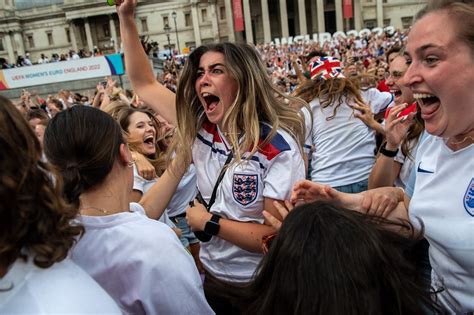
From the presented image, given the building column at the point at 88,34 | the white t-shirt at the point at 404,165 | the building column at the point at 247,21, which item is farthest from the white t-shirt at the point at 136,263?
the building column at the point at 88,34

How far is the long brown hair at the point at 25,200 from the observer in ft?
3.19

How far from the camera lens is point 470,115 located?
1653 millimetres

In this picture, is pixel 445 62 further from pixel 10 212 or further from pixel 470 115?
pixel 10 212

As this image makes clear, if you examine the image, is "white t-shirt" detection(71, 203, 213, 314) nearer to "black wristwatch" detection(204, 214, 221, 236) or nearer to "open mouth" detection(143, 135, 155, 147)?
"black wristwatch" detection(204, 214, 221, 236)

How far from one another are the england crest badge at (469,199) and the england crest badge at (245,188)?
39.9 inches

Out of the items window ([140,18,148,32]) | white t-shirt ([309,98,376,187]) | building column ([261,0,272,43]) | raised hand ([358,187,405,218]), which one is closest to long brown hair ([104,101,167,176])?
white t-shirt ([309,98,376,187])

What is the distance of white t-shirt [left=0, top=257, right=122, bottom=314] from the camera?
3.22 ft

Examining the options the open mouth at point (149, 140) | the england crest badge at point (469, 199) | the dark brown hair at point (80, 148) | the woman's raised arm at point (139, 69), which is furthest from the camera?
the open mouth at point (149, 140)

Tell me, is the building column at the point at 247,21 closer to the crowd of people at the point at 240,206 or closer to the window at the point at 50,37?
the window at the point at 50,37

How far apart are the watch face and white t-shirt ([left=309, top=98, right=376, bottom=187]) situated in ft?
6.39

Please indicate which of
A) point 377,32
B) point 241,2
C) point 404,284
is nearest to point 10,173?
point 404,284

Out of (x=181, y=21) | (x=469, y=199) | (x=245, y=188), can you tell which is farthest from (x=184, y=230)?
(x=181, y=21)

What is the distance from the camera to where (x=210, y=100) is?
2576 mm

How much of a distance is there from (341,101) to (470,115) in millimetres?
2283
